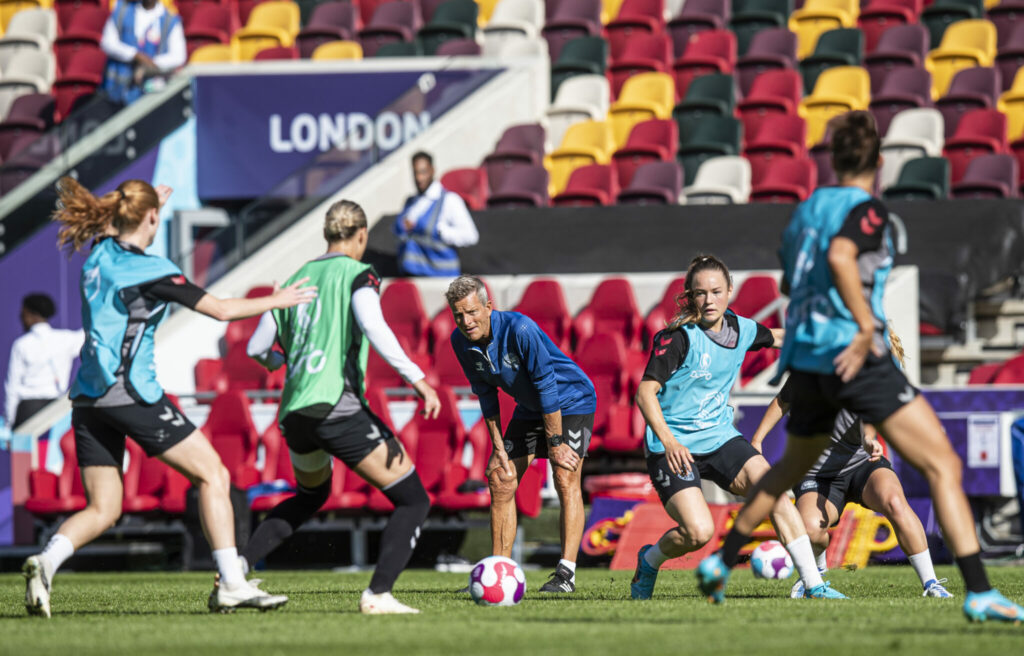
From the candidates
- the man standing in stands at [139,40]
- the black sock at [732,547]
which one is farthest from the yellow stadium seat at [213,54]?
the black sock at [732,547]

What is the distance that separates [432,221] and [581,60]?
5.18 metres

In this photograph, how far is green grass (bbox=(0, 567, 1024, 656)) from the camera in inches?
216

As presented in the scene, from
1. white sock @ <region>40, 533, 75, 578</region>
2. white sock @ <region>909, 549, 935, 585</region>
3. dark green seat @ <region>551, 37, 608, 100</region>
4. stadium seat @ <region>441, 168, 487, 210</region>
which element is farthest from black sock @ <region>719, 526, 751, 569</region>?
dark green seat @ <region>551, 37, 608, 100</region>

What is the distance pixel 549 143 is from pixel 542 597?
12.0 metres

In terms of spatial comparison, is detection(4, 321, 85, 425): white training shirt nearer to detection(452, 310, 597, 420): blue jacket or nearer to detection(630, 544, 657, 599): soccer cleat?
detection(452, 310, 597, 420): blue jacket

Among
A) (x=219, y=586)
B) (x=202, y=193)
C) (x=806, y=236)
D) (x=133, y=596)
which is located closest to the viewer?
(x=806, y=236)

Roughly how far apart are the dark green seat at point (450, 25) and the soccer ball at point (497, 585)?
1379 cm

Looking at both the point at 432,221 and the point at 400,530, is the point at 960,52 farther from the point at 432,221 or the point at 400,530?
the point at 400,530

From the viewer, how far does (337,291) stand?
7219 millimetres

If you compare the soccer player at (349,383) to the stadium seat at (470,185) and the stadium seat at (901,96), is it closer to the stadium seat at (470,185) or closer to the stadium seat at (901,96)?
the stadium seat at (470,185)

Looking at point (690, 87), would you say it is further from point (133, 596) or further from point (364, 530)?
point (133, 596)

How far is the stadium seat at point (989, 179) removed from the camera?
1686 centimetres

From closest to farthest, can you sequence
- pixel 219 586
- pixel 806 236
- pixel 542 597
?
pixel 806 236 < pixel 219 586 < pixel 542 597

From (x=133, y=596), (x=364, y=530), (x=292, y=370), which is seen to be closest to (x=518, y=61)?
(x=364, y=530)
